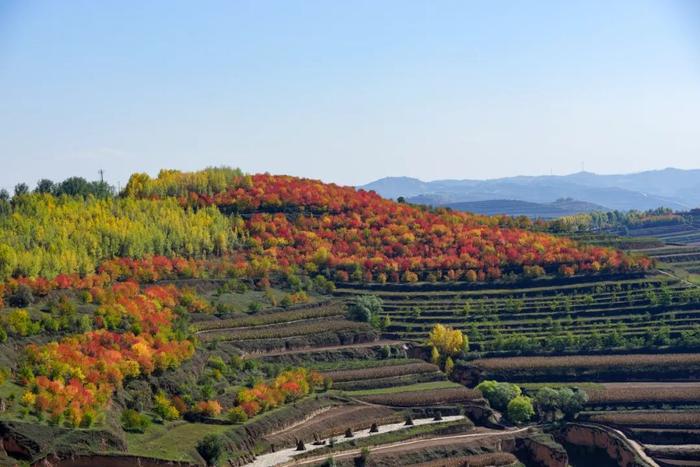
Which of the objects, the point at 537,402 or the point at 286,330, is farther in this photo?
the point at 286,330

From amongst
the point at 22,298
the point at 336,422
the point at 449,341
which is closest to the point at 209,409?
the point at 336,422

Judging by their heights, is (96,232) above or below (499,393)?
above

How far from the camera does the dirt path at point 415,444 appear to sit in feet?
280

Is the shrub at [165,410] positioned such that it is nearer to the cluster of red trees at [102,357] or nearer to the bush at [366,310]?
the cluster of red trees at [102,357]

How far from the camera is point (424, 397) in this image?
10212 centimetres

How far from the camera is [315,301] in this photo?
409 ft

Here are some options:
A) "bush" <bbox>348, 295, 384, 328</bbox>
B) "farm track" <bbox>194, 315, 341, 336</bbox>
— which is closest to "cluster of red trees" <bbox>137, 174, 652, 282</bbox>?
"bush" <bbox>348, 295, 384, 328</bbox>

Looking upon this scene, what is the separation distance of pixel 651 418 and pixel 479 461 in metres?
19.2

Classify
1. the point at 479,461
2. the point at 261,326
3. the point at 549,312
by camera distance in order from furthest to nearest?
1. the point at 549,312
2. the point at 261,326
3. the point at 479,461

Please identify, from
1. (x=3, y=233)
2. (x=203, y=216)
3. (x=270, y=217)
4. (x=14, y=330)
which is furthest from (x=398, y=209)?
(x=14, y=330)

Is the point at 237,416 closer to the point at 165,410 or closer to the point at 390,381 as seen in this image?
the point at 165,410

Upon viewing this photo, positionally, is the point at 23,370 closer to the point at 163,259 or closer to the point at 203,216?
the point at 163,259

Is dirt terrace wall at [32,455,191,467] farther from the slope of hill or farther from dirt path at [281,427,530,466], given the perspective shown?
dirt path at [281,427,530,466]

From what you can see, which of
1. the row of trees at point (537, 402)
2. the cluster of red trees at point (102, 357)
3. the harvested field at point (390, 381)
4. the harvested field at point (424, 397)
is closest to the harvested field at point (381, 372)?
the harvested field at point (390, 381)
